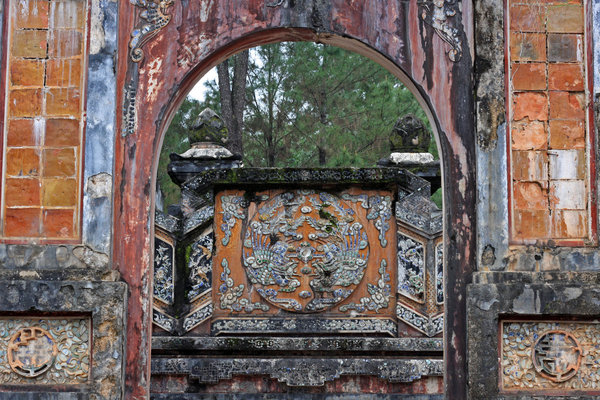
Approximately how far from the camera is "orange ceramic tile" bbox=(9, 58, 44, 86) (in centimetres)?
706

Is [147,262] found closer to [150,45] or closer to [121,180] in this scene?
[121,180]

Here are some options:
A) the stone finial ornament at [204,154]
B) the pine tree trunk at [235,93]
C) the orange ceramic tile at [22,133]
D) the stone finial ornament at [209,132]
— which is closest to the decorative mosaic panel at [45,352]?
the orange ceramic tile at [22,133]

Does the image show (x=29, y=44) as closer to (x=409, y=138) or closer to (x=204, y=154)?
(x=204, y=154)

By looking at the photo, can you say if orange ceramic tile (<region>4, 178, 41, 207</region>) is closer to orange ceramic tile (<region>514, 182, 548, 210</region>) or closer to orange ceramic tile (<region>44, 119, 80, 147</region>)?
orange ceramic tile (<region>44, 119, 80, 147</region>)

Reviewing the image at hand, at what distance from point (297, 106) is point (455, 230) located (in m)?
10.1

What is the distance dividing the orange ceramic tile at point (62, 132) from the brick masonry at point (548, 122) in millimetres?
3050

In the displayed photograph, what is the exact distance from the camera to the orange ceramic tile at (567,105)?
702 cm

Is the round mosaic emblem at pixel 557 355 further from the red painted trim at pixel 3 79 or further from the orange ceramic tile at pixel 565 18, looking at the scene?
the red painted trim at pixel 3 79

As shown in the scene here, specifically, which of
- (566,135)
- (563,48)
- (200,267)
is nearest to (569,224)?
(566,135)

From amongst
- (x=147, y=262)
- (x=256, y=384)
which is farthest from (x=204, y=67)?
(x=256, y=384)

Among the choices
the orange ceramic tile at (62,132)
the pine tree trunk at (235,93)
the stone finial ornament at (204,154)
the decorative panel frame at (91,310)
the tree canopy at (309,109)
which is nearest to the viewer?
the decorative panel frame at (91,310)

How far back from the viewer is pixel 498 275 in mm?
6797

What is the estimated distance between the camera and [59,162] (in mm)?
6980

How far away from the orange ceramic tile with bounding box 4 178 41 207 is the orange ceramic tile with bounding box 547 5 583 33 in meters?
3.78
